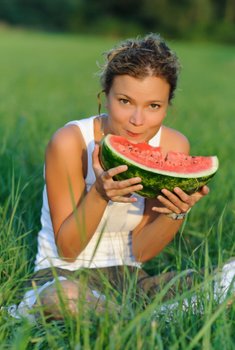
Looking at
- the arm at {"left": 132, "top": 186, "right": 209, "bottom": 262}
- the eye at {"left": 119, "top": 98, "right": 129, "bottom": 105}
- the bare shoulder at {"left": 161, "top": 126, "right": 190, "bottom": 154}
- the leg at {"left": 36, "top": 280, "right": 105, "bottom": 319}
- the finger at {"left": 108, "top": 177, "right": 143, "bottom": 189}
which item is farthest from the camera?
the bare shoulder at {"left": 161, "top": 126, "right": 190, "bottom": 154}

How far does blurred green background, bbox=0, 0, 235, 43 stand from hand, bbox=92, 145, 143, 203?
168 feet

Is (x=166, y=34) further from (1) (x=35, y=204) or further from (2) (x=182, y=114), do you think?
(1) (x=35, y=204)

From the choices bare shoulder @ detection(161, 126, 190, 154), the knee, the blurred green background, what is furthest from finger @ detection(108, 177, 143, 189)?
the blurred green background

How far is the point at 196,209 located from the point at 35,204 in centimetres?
112

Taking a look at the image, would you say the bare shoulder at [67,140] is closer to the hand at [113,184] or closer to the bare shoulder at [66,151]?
the bare shoulder at [66,151]

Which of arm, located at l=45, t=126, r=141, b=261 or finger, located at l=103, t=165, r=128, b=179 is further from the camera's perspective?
arm, located at l=45, t=126, r=141, b=261

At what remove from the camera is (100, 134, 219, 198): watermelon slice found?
3.11 metres

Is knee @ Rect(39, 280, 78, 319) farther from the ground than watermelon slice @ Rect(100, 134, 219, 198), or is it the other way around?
watermelon slice @ Rect(100, 134, 219, 198)

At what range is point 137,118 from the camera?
321cm

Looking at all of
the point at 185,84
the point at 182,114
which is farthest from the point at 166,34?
the point at 182,114

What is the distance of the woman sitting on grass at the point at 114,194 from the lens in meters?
3.19

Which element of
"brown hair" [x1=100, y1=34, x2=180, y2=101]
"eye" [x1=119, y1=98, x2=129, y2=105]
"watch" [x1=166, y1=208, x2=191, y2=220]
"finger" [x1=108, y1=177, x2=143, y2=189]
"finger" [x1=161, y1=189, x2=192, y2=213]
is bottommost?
"watch" [x1=166, y1=208, x2=191, y2=220]

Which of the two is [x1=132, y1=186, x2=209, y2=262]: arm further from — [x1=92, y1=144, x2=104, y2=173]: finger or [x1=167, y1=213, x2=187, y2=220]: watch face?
[x1=92, y1=144, x2=104, y2=173]: finger

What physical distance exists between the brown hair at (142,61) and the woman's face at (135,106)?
0.11ft
